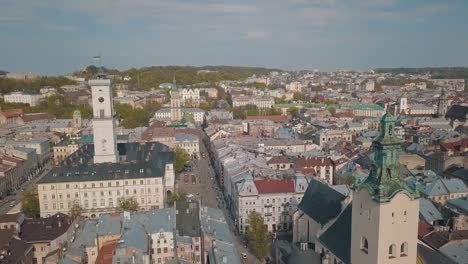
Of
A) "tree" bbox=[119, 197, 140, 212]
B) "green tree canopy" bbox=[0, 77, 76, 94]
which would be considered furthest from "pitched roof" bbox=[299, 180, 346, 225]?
"green tree canopy" bbox=[0, 77, 76, 94]

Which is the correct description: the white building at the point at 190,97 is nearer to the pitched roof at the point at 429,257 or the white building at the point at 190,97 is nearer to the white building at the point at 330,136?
the white building at the point at 330,136

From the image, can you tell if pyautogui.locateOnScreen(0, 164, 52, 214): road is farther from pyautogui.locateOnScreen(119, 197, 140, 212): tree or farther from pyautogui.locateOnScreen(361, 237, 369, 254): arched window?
pyautogui.locateOnScreen(361, 237, 369, 254): arched window

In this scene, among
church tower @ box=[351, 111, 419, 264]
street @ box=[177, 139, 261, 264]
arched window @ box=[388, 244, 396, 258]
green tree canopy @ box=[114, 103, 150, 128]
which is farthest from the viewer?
green tree canopy @ box=[114, 103, 150, 128]

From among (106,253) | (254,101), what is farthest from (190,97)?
(106,253)

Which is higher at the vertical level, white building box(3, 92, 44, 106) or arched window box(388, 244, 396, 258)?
white building box(3, 92, 44, 106)

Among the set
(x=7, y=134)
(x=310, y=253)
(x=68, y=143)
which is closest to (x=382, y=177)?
(x=310, y=253)

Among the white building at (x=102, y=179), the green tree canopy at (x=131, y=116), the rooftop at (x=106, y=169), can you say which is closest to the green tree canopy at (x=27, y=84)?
the green tree canopy at (x=131, y=116)

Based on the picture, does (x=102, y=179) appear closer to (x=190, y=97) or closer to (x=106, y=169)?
(x=106, y=169)
